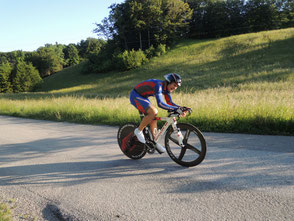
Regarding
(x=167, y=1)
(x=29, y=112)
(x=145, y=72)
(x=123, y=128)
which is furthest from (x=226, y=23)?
(x=123, y=128)

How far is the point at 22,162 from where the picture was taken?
15.8ft

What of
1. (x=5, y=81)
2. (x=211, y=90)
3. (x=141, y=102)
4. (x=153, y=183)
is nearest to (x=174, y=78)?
(x=141, y=102)

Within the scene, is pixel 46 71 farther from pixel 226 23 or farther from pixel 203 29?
pixel 226 23

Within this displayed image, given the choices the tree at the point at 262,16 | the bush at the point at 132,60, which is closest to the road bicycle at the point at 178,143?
the bush at the point at 132,60

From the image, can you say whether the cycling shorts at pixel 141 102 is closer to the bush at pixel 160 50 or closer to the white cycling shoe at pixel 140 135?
the white cycling shoe at pixel 140 135

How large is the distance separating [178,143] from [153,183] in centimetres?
97

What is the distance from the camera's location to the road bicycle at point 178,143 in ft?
12.7

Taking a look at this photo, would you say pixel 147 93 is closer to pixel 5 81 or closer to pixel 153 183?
pixel 153 183

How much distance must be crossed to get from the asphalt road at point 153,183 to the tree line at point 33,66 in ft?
201

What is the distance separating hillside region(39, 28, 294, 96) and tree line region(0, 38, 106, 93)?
8.10m

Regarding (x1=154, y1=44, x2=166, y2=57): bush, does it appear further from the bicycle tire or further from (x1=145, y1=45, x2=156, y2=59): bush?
the bicycle tire

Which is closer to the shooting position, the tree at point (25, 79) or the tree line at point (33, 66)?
the tree at point (25, 79)

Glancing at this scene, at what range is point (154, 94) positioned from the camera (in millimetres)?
4355

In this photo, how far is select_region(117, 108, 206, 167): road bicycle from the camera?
3863 mm
